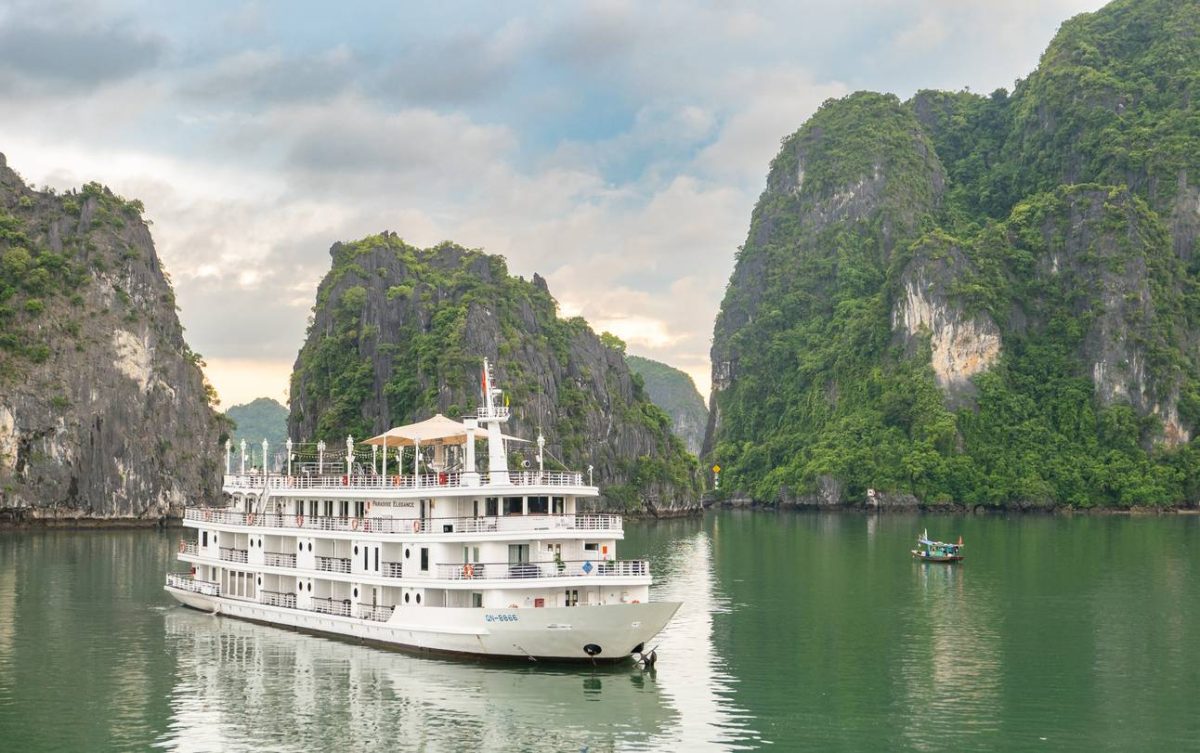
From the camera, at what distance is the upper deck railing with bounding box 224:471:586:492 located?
43625mm

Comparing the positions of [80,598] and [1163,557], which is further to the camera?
[1163,557]

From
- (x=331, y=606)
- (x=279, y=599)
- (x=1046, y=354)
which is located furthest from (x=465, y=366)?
(x=331, y=606)

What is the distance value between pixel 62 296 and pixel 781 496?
89.9 metres

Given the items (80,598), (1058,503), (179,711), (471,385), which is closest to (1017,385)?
(1058,503)

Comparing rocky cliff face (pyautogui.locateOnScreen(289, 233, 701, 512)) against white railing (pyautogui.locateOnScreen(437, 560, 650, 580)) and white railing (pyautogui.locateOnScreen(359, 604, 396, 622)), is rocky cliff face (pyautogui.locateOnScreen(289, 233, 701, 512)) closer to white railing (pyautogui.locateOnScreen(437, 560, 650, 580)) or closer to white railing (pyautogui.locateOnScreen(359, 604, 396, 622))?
white railing (pyautogui.locateOnScreen(359, 604, 396, 622))

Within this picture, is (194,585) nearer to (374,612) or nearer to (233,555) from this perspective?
(233,555)

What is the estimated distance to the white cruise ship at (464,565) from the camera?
4119 cm

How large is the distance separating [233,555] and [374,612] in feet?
34.7

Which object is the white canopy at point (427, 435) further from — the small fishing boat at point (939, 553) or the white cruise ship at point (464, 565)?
the small fishing boat at point (939, 553)

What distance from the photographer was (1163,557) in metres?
83.6

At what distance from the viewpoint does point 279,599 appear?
1984 inches

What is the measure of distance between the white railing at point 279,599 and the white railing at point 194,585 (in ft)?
12.9

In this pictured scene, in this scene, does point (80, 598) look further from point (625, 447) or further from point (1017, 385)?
point (1017, 385)

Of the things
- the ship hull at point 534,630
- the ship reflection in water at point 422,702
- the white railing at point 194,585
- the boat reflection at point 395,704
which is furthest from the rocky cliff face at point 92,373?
the ship hull at point 534,630
